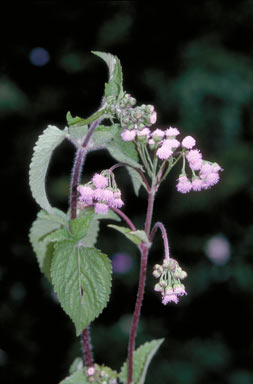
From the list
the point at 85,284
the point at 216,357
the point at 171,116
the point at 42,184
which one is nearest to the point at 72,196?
the point at 42,184

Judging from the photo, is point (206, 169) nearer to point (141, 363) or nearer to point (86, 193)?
point (86, 193)

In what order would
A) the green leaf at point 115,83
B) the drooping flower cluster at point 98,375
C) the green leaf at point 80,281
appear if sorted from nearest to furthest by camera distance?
1. the green leaf at point 115,83
2. the green leaf at point 80,281
3. the drooping flower cluster at point 98,375

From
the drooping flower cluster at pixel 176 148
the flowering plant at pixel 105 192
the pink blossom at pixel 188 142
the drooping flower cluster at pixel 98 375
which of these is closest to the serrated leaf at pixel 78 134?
the flowering plant at pixel 105 192

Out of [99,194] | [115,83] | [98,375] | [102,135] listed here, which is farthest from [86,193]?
[98,375]

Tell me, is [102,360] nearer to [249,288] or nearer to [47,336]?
[47,336]

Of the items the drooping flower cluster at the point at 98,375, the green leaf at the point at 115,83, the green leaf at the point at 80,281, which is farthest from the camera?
the drooping flower cluster at the point at 98,375

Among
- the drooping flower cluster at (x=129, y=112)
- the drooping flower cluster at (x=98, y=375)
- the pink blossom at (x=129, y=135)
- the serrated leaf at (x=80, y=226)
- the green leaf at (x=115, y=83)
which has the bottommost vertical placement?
the drooping flower cluster at (x=98, y=375)

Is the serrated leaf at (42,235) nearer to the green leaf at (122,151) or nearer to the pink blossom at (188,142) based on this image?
the green leaf at (122,151)

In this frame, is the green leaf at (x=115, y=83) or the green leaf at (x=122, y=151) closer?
the green leaf at (x=115, y=83)
